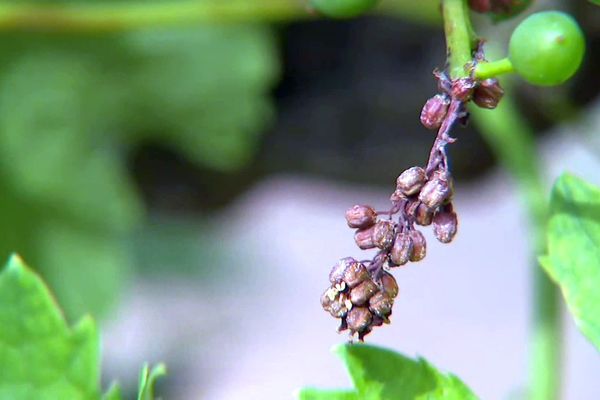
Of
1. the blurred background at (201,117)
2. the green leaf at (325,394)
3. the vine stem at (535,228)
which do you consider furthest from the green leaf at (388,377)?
the blurred background at (201,117)

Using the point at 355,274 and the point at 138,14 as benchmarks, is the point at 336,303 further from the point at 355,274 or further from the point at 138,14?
the point at 138,14

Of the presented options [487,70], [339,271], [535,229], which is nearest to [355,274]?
[339,271]

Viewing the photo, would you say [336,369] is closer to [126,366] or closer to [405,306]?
[405,306]

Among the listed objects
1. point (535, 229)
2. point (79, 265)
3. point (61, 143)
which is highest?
point (61, 143)

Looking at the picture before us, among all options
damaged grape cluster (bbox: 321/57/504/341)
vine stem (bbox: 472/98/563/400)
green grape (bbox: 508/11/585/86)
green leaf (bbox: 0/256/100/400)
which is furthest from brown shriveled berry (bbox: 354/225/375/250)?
vine stem (bbox: 472/98/563/400)

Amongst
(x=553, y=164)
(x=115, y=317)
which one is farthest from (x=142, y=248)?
(x=553, y=164)

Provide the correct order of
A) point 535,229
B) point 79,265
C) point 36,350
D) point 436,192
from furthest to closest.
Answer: point 79,265, point 535,229, point 36,350, point 436,192

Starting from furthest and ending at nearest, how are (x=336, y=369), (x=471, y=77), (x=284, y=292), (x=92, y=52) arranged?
(x=336, y=369) → (x=284, y=292) → (x=92, y=52) → (x=471, y=77)

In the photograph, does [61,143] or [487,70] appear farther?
[61,143]
